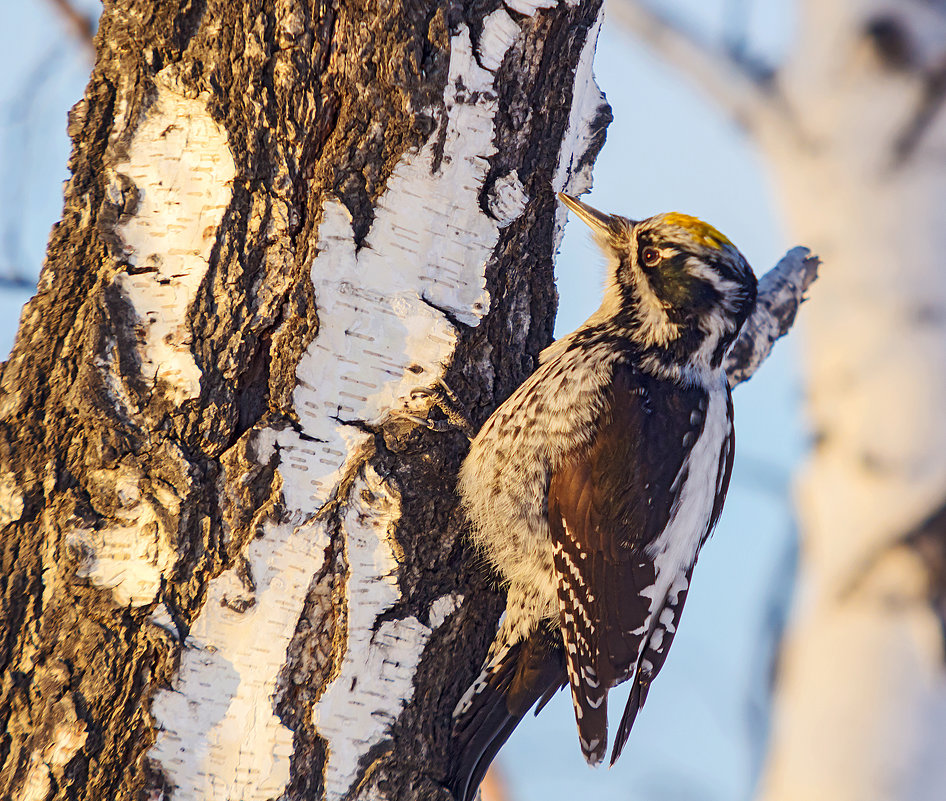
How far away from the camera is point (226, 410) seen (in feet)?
4.83

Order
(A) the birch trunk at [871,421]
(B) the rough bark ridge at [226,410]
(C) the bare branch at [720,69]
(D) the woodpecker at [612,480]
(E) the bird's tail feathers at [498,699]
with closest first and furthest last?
(B) the rough bark ridge at [226,410], (E) the bird's tail feathers at [498,699], (D) the woodpecker at [612,480], (A) the birch trunk at [871,421], (C) the bare branch at [720,69]

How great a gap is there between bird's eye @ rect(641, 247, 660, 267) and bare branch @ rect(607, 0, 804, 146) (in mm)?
1656

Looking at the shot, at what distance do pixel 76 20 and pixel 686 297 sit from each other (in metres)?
2.90

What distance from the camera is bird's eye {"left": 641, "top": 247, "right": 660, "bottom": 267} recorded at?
245 cm

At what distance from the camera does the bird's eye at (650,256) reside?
2.45m

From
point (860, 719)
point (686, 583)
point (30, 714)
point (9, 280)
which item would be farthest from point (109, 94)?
point (860, 719)

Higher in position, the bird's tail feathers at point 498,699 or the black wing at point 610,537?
the black wing at point 610,537

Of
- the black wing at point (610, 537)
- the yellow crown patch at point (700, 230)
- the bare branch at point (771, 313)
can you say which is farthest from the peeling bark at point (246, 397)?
the bare branch at point (771, 313)

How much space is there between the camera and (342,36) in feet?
4.91

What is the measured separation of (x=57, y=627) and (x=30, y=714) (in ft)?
0.45

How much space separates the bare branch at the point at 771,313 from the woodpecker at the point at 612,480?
17 centimetres

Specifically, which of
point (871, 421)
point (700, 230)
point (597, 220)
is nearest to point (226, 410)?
point (597, 220)

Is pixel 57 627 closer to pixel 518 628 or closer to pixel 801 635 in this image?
pixel 518 628

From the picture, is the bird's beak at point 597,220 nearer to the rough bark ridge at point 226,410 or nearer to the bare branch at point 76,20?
the rough bark ridge at point 226,410
